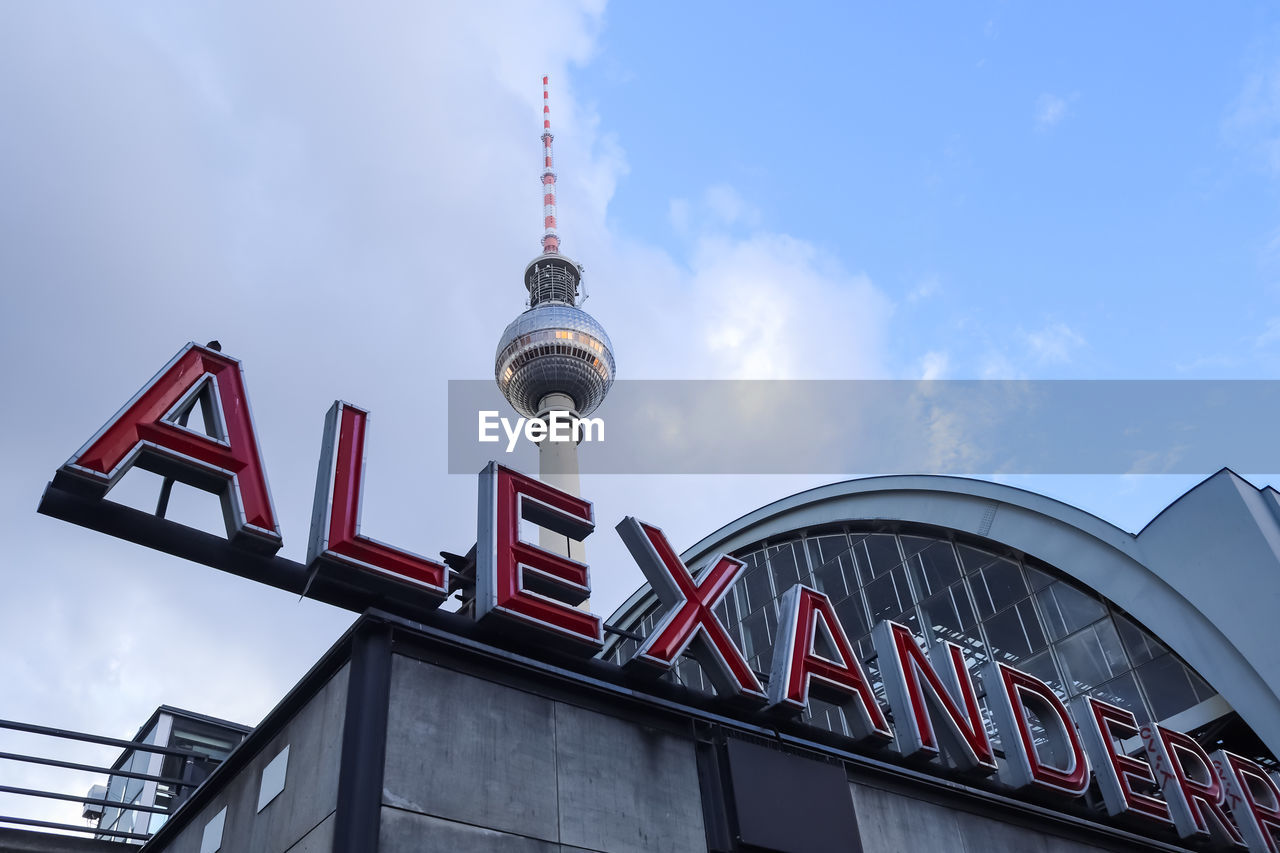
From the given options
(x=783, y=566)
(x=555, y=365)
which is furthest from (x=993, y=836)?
(x=555, y=365)

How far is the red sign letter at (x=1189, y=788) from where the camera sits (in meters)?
22.6

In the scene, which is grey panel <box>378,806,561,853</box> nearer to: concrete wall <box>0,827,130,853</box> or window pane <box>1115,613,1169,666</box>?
concrete wall <box>0,827,130,853</box>

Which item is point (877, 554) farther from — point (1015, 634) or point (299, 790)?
point (299, 790)

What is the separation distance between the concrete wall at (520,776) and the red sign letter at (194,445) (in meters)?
2.75

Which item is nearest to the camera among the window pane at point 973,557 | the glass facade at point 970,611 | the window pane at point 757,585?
the glass facade at point 970,611

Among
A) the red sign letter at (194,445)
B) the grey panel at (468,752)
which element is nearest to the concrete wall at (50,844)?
the red sign letter at (194,445)

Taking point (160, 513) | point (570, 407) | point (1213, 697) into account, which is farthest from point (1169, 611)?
point (570, 407)

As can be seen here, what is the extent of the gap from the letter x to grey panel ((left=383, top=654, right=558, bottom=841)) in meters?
2.50

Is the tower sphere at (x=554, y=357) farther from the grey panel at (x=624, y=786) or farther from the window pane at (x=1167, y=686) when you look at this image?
the grey panel at (x=624, y=786)

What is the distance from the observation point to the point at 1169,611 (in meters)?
31.4

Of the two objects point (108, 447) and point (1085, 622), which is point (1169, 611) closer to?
point (1085, 622)

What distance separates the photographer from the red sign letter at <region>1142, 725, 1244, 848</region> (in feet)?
74.3

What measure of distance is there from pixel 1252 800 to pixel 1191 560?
856cm

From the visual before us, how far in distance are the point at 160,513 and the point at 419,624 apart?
364 centimetres
